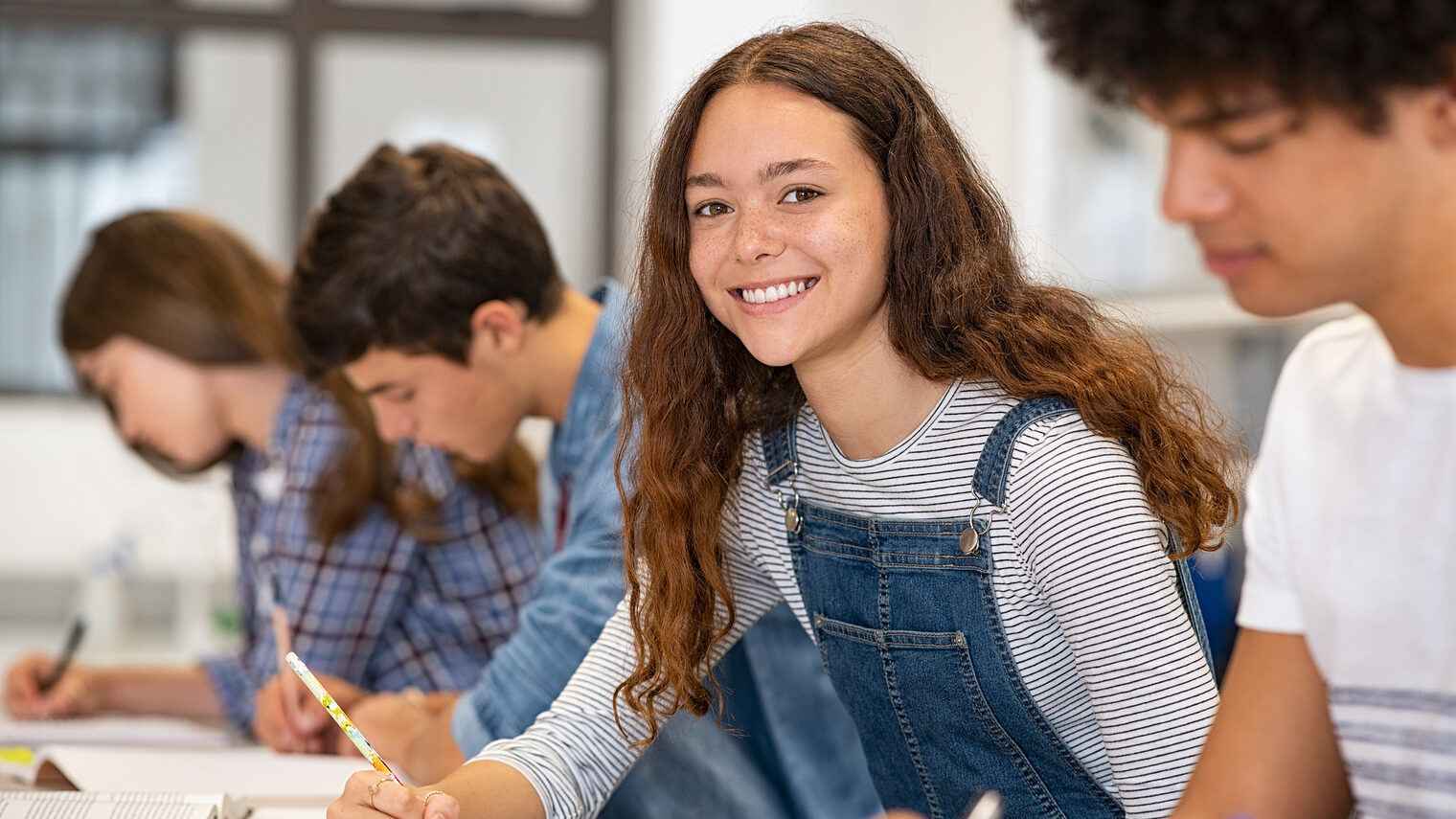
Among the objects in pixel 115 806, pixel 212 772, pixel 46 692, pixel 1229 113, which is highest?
pixel 1229 113

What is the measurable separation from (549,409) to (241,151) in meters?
3.17

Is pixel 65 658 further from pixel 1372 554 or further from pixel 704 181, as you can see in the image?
pixel 1372 554

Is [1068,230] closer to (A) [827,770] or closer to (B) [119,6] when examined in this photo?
(A) [827,770]

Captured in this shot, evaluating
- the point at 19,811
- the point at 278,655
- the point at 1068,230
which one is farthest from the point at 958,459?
the point at 1068,230

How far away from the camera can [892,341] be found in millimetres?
1141

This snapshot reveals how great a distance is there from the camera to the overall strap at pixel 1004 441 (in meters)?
1.07

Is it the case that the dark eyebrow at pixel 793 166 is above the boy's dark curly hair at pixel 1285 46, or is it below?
below

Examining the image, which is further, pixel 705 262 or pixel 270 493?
pixel 270 493

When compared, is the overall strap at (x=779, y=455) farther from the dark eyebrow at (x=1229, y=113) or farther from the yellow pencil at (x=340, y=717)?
the dark eyebrow at (x=1229, y=113)

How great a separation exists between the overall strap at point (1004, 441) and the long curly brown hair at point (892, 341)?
13 mm

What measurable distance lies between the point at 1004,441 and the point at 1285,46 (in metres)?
0.47

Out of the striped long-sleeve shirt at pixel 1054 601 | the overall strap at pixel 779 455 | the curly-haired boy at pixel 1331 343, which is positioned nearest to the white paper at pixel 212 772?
the striped long-sleeve shirt at pixel 1054 601

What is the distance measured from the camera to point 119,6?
429 cm

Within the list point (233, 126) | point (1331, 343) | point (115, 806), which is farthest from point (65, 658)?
point (233, 126)
